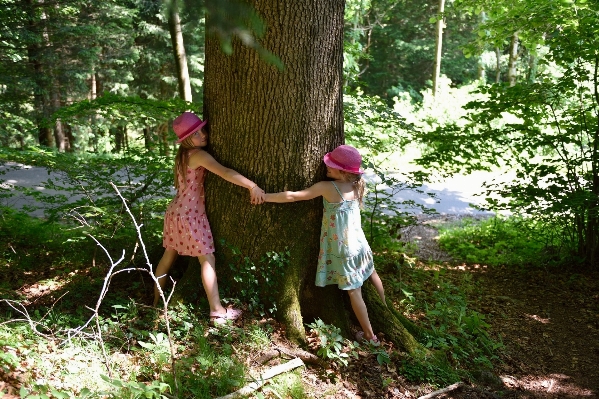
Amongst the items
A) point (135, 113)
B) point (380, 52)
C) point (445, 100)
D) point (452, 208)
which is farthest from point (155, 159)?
point (380, 52)

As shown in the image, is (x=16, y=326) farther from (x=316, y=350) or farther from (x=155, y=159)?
(x=155, y=159)

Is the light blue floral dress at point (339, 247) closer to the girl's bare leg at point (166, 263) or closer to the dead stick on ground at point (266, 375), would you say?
the dead stick on ground at point (266, 375)

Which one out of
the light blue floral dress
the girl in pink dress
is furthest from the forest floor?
the light blue floral dress

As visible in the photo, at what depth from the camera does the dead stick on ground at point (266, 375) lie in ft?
9.66

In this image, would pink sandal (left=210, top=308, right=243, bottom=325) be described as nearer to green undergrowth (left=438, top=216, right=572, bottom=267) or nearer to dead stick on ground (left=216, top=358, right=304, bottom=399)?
dead stick on ground (left=216, top=358, right=304, bottom=399)

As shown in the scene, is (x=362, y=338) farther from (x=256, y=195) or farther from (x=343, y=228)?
(x=256, y=195)

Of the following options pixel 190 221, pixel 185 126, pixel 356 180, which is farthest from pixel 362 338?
pixel 185 126

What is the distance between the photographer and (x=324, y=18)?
142 inches

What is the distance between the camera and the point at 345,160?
3.74 meters

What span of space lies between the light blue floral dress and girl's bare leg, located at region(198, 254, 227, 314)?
0.80m

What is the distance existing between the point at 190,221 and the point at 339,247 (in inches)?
47.6

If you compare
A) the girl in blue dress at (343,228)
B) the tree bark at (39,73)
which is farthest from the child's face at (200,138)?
the tree bark at (39,73)

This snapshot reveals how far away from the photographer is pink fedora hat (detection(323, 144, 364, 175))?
374cm

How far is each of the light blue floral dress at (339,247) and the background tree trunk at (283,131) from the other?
0.37 feet
